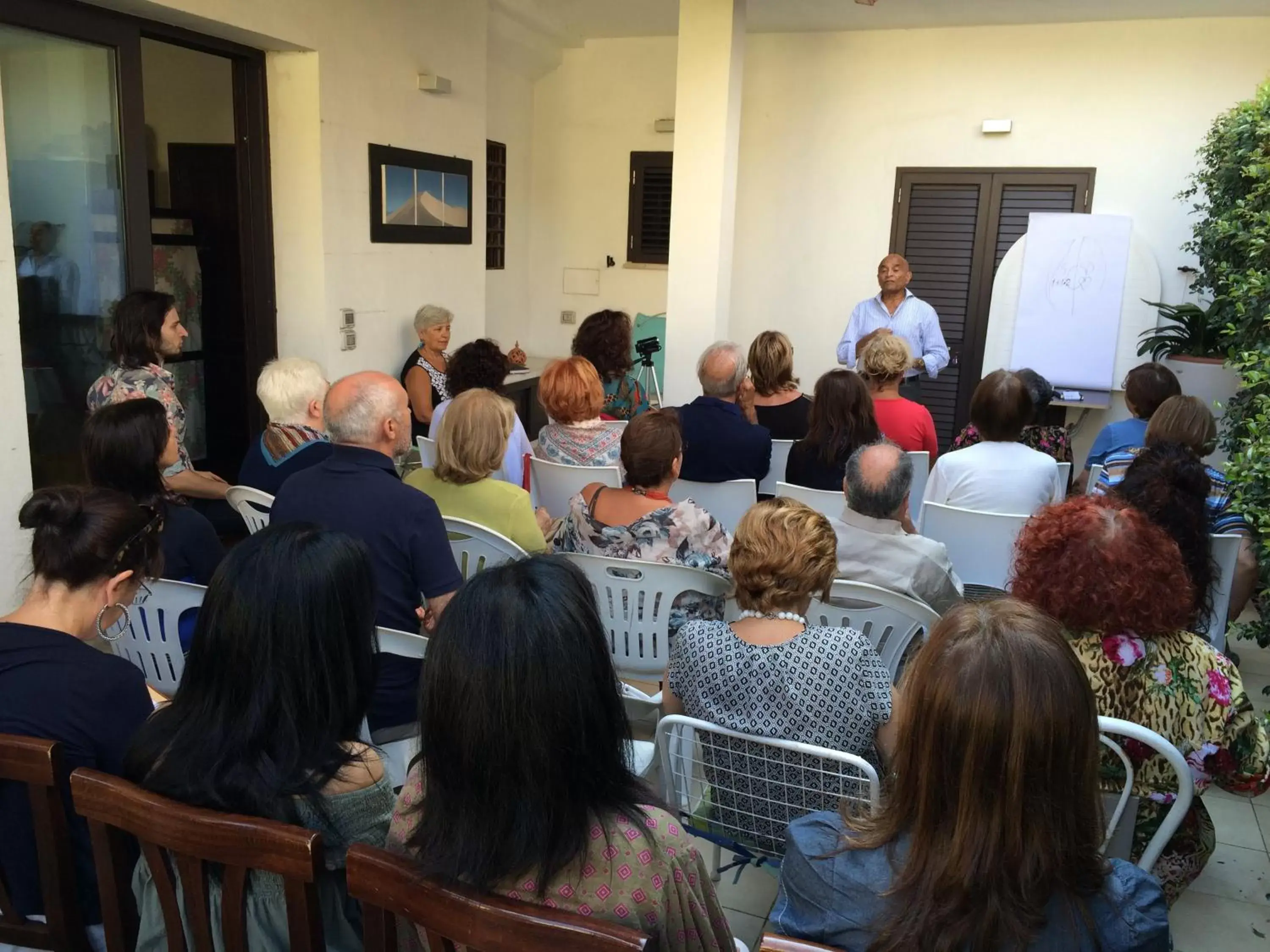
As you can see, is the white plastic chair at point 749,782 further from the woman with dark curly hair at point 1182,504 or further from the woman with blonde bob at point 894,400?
the woman with blonde bob at point 894,400

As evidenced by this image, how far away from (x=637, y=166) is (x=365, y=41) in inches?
116

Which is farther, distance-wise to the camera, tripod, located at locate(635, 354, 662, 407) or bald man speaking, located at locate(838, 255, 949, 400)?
tripod, located at locate(635, 354, 662, 407)

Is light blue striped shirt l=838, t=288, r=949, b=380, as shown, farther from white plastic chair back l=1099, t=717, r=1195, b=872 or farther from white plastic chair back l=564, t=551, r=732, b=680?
white plastic chair back l=1099, t=717, r=1195, b=872

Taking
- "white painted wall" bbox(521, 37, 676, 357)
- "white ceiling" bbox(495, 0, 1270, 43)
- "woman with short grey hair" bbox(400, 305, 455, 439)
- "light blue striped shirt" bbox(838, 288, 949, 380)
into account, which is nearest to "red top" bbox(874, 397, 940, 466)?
"light blue striped shirt" bbox(838, 288, 949, 380)

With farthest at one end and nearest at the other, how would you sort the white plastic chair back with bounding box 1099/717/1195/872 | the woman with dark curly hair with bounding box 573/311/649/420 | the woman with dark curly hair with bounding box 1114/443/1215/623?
the woman with dark curly hair with bounding box 573/311/649/420 → the woman with dark curly hair with bounding box 1114/443/1215/623 → the white plastic chair back with bounding box 1099/717/1195/872

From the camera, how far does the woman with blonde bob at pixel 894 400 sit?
388 centimetres

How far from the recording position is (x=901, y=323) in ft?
19.4

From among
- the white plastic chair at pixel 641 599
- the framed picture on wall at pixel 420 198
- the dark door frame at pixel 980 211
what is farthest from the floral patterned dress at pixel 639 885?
the dark door frame at pixel 980 211

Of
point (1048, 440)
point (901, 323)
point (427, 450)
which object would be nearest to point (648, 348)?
point (901, 323)

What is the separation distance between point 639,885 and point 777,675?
627 mm

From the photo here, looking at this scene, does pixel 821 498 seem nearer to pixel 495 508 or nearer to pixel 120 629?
pixel 495 508

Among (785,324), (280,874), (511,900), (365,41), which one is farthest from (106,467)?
(785,324)

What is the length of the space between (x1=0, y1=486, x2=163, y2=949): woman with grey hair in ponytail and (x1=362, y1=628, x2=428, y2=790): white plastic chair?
0.54 metres

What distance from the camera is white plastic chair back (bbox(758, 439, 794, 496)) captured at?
12.9 ft
